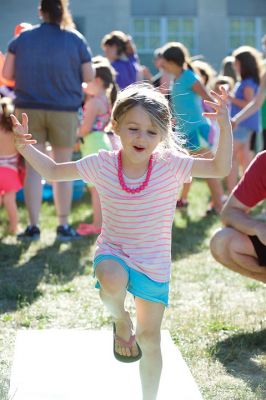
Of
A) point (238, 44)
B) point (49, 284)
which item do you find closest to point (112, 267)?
point (49, 284)

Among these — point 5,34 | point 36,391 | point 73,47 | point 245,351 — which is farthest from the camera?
point 5,34

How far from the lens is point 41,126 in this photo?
736 centimetres

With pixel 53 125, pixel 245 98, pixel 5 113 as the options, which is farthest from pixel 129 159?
pixel 245 98

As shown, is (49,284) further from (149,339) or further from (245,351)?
(149,339)

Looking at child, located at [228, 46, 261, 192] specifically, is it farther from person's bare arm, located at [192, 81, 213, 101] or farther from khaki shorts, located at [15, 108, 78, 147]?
khaki shorts, located at [15, 108, 78, 147]

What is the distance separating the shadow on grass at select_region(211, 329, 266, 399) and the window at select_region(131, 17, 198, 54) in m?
21.3

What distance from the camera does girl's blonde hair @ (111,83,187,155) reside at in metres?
3.58

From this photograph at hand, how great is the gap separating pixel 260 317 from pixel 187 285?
1.03 m

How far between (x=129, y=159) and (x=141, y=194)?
161mm

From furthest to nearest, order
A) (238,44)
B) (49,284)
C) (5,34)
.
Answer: (238,44) < (5,34) < (49,284)

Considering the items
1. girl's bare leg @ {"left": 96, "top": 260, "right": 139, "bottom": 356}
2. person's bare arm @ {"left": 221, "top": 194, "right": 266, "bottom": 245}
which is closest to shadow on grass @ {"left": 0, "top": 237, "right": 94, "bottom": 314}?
person's bare arm @ {"left": 221, "top": 194, "right": 266, "bottom": 245}

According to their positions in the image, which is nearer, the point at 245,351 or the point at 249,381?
the point at 249,381

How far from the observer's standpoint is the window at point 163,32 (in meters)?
25.5

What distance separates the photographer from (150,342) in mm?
3582
